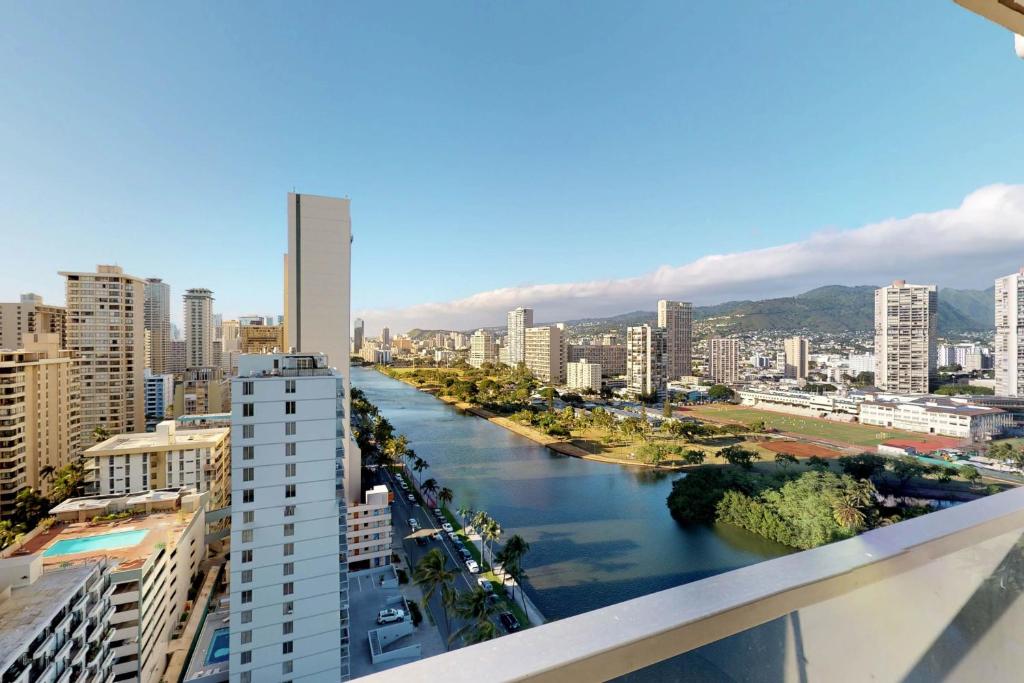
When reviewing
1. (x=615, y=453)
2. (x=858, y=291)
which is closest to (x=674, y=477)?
(x=615, y=453)

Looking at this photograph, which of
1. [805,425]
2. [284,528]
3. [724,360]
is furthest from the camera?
[724,360]

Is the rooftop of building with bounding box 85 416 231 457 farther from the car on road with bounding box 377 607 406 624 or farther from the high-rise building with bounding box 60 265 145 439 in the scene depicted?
the car on road with bounding box 377 607 406 624

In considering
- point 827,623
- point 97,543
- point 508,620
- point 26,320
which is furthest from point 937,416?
point 26,320

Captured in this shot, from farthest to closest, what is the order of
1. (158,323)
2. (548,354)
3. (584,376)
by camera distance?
(548,354), (584,376), (158,323)

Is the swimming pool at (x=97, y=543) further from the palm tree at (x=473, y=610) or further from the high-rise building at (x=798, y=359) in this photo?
the high-rise building at (x=798, y=359)

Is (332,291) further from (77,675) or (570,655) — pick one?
(570,655)

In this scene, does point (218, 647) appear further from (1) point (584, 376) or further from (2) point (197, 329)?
(2) point (197, 329)

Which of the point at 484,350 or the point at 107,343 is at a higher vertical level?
the point at 107,343

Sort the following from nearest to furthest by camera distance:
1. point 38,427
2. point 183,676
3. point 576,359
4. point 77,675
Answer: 1. point 77,675
2. point 183,676
3. point 38,427
4. point 576,359
